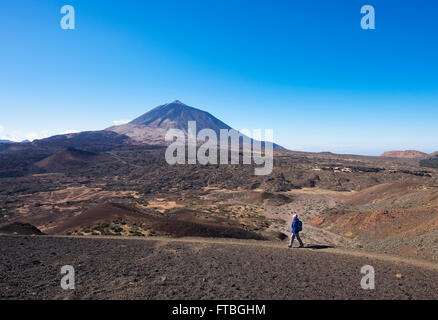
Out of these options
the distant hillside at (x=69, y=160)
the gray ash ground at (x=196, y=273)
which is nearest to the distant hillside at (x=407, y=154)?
the distant hillside at (x=69, y=160)

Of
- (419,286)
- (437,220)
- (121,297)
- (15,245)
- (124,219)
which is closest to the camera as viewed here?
(121,297)

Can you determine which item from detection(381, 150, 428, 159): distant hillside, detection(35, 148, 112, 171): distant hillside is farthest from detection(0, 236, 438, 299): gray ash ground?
detection(381, 150, 428, 159): distant hillside

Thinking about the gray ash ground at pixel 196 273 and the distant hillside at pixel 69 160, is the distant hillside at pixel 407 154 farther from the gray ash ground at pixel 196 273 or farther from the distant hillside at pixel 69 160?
the gray ash ground at pixel 196 273

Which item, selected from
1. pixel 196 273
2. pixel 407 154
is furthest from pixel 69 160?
pixel 407 154

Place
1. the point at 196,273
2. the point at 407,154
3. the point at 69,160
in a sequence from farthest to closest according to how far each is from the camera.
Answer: the point at 407,154
the point at 69,160
the point at 196,273

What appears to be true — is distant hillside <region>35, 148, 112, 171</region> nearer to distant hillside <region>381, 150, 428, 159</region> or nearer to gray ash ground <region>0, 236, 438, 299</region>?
gray ash ground <region>0, 236, 438, 299</region>

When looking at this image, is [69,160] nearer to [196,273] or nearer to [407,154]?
[196,273]
